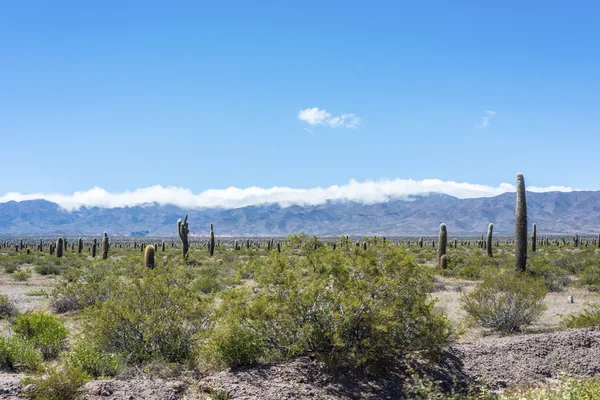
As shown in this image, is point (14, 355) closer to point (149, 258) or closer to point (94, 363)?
point (94, 363)

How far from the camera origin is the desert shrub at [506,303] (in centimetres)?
1388

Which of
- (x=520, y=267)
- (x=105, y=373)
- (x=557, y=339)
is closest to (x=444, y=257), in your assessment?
(x=520, y=267)

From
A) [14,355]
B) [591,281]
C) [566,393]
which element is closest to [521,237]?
[591,281]

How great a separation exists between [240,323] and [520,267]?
17.1 metres

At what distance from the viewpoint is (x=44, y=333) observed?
10.6m

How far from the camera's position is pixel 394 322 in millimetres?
8273

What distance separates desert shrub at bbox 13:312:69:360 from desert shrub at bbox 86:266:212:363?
40.5 inches

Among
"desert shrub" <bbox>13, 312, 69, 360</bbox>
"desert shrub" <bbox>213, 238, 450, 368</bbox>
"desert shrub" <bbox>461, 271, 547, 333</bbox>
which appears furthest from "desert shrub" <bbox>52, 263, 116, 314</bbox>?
"desert shrub" <bbox>461, 271, 547, 333</bbox>

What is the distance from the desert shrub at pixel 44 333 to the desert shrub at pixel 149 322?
1028 mm

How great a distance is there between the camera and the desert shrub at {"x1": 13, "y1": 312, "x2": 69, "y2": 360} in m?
10.3

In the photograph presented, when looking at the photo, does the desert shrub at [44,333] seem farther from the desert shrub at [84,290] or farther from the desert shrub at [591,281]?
the desert shrub at [591,281]

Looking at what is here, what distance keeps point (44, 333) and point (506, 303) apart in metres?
11.5

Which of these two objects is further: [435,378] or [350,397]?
[435,378]

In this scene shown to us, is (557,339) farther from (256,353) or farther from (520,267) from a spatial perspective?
(520,267)
